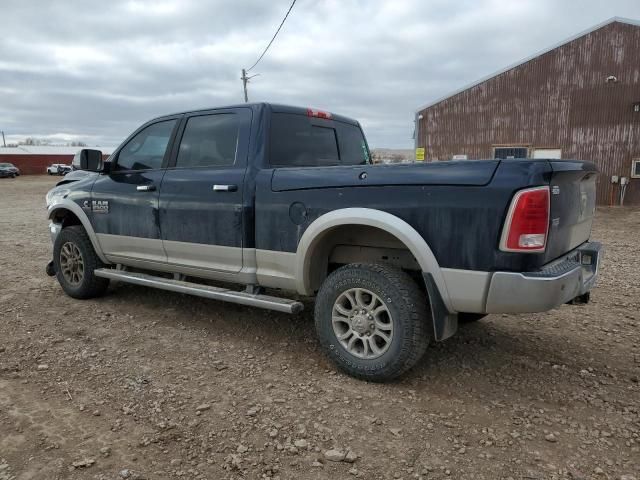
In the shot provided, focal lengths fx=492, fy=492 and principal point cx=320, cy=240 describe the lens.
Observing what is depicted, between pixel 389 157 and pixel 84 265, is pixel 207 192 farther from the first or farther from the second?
pixel 389 157

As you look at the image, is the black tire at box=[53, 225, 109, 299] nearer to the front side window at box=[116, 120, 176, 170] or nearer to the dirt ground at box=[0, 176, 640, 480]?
the dirt ground at box=[0, 176, 640, 480]

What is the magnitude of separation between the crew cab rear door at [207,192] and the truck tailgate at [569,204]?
2.23 meters

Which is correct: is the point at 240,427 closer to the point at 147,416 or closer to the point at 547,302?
the point at 147,416

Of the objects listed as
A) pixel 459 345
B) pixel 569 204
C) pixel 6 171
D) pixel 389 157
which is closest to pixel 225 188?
pixel 459 345

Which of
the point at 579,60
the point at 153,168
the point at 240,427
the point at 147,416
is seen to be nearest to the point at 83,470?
the point at 147,416

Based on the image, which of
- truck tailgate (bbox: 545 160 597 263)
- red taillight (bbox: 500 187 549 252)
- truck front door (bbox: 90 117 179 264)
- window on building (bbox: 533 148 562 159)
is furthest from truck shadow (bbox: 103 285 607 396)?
window on building (bbox: 533 148 562 159)

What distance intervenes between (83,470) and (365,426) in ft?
4.89

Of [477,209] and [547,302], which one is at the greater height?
[477,209]

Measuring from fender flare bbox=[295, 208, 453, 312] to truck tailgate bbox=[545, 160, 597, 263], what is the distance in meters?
0.66

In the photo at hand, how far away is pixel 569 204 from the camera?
314 centimetres

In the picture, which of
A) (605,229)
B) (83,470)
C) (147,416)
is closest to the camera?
(83,470)

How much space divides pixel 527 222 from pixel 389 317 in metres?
1.07

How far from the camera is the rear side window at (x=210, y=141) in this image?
164 inches

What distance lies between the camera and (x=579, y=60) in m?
18.5
